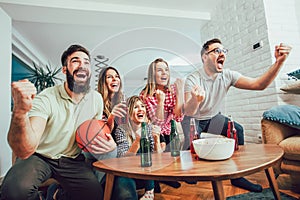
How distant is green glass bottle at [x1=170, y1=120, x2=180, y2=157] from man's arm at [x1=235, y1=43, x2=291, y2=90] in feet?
2.45

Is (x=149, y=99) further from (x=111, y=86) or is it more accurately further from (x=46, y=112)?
(x=46, y=112)

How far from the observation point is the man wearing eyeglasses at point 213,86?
42.0 inches

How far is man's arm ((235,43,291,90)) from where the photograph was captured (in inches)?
48.6

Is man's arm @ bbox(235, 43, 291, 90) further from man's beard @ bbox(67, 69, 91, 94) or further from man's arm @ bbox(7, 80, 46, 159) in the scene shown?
man's arm @ bbox(7, 80, 46, 159)

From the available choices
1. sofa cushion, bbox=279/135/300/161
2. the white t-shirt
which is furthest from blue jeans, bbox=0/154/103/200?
sofa cushion, bbox=279/135/300/161

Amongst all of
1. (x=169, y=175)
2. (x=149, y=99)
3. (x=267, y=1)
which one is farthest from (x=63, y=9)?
(x=169, y=175)

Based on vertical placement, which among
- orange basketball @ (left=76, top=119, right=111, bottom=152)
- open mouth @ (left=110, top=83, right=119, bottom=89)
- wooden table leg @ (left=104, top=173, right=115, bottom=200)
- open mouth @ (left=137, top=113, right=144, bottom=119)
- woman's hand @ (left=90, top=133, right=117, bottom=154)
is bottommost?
wooden table leg @ (left=104, top=173, right=115, bottom=200)

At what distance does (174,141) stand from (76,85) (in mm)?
584

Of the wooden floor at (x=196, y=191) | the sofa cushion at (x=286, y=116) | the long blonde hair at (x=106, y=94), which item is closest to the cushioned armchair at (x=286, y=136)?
the sofa cushion at (x=286, y=116)

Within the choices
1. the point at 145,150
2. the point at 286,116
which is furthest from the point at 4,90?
the point at 286,116

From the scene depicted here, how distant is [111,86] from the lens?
98 centimetres

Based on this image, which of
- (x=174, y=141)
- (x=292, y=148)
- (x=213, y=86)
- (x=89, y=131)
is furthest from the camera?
(x=213, y=86)

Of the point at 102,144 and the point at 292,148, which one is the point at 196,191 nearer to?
the point at 292,148

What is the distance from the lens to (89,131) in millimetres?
922
